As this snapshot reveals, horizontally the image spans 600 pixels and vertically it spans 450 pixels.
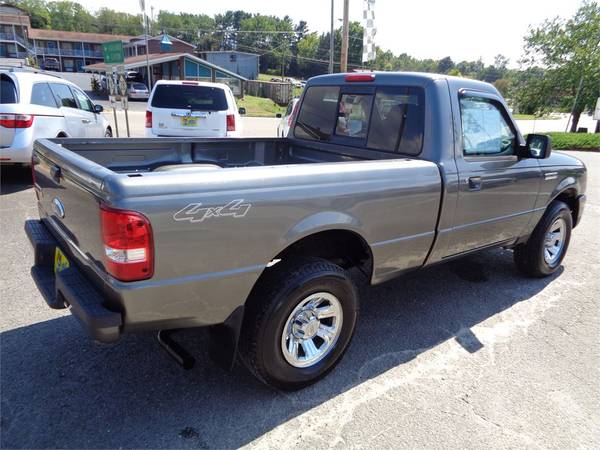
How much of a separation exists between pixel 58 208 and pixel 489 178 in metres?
3.10

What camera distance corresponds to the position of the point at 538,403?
8.88 feet

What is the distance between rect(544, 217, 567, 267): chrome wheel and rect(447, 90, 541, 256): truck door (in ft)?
2.66

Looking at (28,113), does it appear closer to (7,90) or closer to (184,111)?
(7,90)

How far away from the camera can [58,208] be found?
264 centimetres

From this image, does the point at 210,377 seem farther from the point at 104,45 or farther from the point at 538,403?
the point at 104,45

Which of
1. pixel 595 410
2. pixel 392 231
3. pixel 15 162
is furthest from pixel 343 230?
pixel 15 162

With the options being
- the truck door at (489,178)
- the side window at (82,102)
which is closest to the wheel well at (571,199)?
the truck door at (489,178)

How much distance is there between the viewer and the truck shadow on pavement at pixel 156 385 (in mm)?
2299

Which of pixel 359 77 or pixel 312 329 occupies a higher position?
pixel 359 77

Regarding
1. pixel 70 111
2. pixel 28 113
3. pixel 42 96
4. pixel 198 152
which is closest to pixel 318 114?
pixel 198 152

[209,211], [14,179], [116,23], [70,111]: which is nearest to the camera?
[209,211]

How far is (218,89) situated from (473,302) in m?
6.68

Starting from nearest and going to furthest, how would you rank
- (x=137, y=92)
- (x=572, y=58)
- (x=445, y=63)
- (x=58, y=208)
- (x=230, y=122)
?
(x=58, y=208), (x=230, y=122), (x=572, y=58), (x=137, y=92), (x=445, y=63)

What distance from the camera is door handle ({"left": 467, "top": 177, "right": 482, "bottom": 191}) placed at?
128 inches
